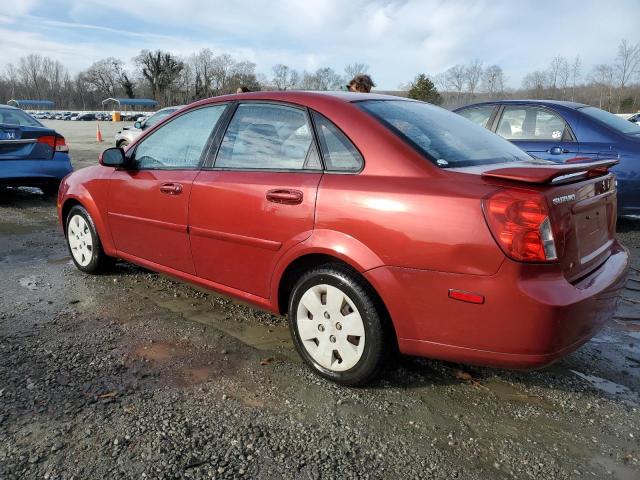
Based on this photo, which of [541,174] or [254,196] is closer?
[541,174]

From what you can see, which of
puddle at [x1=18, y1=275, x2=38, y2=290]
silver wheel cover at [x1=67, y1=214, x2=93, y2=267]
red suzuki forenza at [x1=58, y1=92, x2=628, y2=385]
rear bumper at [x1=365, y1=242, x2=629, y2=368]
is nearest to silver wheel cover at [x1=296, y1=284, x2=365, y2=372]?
red suzuki forenza at [x1=58, y1=92, x2=628, y2=385]

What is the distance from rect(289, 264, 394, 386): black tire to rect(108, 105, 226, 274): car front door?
3.94ft

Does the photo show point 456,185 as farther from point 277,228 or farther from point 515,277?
point 277,228

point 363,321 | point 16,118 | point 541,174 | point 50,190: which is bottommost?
point 50,190

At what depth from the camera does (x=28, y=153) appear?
7.68 m

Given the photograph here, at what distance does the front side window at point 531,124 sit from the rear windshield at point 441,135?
329cm

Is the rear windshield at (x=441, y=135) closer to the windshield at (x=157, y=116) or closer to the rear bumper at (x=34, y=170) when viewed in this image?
the rear bumper at (x=34, y=170)

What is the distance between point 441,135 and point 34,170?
7.03m

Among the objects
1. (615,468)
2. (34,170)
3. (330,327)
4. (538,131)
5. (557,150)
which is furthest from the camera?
(34,170)

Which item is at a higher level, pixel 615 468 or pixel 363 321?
pixel 363 321

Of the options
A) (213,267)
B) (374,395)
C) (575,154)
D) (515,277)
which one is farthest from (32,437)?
(575,154)

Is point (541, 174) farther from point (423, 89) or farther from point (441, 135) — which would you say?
point (423, 89)

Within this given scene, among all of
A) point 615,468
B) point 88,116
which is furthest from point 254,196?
point 88,116

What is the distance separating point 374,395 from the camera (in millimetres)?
2672
